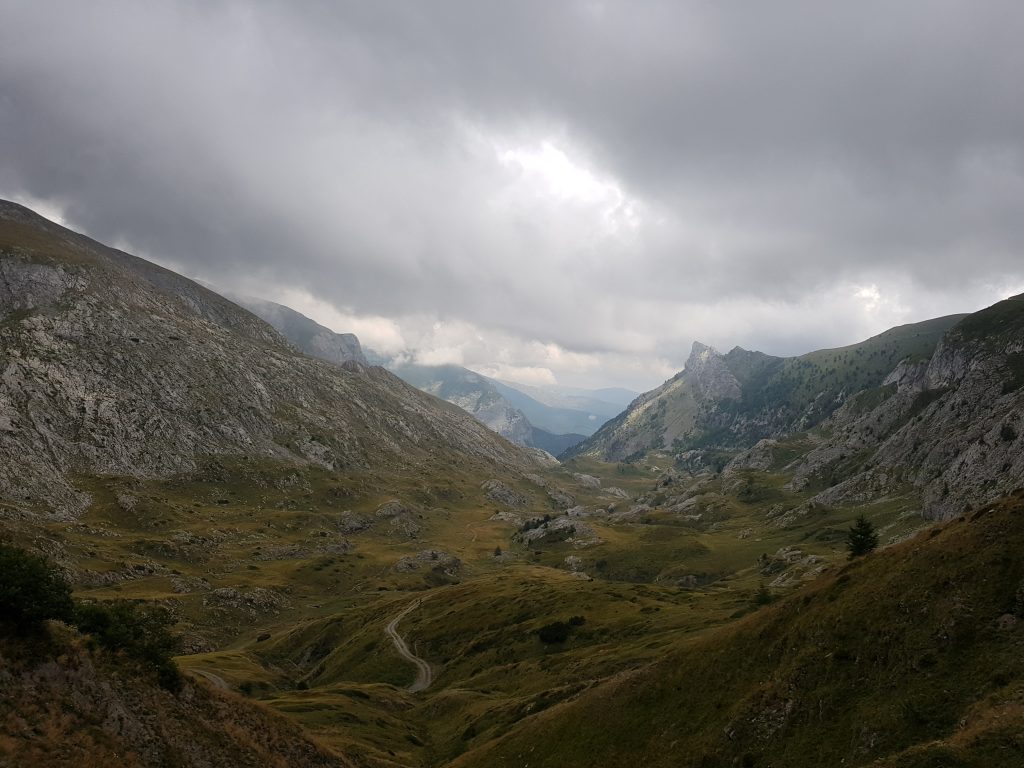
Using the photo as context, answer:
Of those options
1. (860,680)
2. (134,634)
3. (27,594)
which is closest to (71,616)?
(27,594)

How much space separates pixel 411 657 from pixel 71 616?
90320 mm

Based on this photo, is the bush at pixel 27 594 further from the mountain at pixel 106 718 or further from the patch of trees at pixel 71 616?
the mountain at pixel 106 718

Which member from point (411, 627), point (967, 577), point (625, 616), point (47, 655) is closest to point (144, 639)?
point (47, 655)

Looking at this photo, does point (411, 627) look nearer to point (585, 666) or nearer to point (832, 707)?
point (585, 666)

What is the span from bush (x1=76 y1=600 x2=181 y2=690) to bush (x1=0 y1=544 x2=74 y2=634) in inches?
122

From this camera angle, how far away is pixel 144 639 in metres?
40.5

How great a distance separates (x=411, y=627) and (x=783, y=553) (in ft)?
344

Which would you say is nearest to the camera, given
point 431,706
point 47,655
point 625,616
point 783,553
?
point 47,655

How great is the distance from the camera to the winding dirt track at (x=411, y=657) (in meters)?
105

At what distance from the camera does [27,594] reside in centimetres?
3300

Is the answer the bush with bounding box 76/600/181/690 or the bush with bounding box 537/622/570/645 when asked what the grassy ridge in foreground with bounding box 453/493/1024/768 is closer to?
the bush with bounding box 76/600/181/690

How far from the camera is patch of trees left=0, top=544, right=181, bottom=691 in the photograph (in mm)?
32531

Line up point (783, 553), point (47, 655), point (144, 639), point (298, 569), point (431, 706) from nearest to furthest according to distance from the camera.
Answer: point (47, 655)
point (144, 639)
point (431, 706)
point (783, 553)
point (298, 569)

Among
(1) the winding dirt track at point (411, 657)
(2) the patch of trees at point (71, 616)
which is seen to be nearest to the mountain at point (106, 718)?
(2) the patch of trees at point (71, 616)
